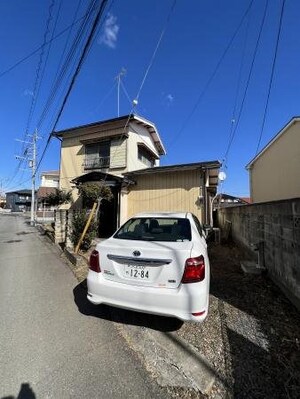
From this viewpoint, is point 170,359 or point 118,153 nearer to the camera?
point 170,359

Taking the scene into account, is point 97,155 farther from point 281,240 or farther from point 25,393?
point 25,393

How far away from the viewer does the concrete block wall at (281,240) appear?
12.4 ft

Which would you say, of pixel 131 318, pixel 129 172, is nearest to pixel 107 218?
pixel 129 172

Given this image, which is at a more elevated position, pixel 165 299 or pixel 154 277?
pixel 154 277

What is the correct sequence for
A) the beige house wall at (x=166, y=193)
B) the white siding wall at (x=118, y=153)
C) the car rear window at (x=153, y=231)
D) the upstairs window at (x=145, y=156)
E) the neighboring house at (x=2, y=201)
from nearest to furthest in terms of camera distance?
1. the car rear window at (x=153, y=231)
2. the beige house wall at (x=166, y=193)
3. the white siding wall at (x=118, y=153)
4. the upstairs window at (x=145, y=156)
5. the neighboring house at (x=2, y=201)

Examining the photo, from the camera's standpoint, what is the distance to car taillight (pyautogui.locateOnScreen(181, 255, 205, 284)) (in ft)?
9.83

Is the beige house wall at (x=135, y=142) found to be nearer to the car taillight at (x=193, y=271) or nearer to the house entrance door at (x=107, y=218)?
the house entrance door at (x=107, y=218)

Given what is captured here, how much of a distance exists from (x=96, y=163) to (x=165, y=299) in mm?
13021

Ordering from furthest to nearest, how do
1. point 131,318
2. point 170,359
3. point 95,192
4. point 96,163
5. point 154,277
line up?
point 96,163 → point 95,192 → point 131,318 → point 154,277 → point 170,359

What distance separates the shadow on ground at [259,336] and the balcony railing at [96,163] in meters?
10.8

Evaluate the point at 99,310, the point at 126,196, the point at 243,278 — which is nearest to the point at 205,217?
the point at 126,196

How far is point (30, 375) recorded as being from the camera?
2.41 meters

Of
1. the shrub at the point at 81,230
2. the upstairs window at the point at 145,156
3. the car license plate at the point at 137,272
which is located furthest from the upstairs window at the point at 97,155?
the car license plate at the point at 137,272

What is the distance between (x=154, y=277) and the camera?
10.2 ft
